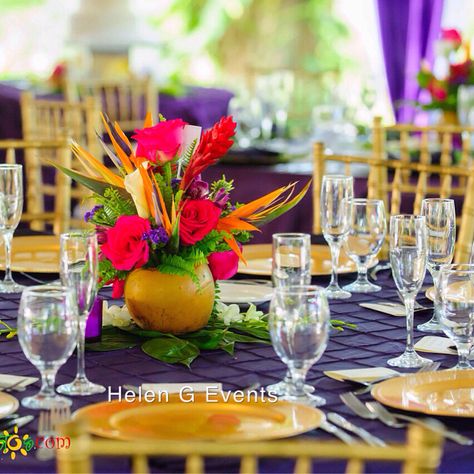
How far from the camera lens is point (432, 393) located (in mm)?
1292

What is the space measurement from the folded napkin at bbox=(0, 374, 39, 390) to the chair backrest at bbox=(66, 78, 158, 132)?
4.19m

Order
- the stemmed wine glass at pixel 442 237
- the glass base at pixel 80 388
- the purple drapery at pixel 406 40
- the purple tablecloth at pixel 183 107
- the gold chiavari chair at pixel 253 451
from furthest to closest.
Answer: the purple drapery at pixel 406 40
the purple tablecloth at pixel 183 107
the stemmed wine glass at pixel 442 237
the glass base at pixel 80 388
the gold chiavari chair at pixel 253 451

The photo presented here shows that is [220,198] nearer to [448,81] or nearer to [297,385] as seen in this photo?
[297,385]

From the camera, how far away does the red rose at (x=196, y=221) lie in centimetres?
153

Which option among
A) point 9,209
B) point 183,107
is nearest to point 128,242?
point 9,209

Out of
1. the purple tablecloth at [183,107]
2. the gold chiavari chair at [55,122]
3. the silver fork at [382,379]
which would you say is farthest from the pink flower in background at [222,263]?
the purple tablecloth at [183,107]

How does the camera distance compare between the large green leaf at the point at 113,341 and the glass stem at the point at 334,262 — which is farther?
the glass stem at the point at 334,262

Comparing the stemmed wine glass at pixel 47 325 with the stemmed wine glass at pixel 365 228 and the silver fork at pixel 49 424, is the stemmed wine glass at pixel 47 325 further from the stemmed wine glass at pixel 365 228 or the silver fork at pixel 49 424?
the stemmed wine glass at pixel 365 228

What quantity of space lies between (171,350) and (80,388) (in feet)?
0.69

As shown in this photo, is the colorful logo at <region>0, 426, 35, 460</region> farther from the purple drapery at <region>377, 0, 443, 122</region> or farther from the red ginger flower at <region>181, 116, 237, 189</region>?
the purple drapery at <region>377, 0, 443, 122</region>

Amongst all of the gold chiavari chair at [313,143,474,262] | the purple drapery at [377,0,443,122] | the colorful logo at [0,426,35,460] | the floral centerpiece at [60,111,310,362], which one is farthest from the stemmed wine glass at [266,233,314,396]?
the purple drapery at [377,0,443,122]

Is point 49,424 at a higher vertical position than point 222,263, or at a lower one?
lower

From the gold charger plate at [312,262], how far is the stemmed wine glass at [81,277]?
68cm

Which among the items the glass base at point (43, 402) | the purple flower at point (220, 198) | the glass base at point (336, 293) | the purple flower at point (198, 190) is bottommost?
the glass base at point (43, 402)
